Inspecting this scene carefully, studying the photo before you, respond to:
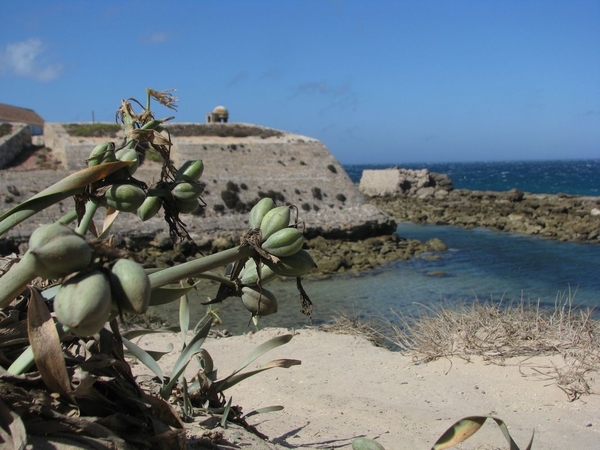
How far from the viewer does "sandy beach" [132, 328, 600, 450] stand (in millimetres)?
3729

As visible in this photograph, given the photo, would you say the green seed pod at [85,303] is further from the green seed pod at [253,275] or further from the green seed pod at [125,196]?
the green seed pod at [253,275]

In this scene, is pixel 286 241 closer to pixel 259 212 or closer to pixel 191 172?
pixel 259 212

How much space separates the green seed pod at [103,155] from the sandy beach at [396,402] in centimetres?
121

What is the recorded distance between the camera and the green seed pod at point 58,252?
1361 mm

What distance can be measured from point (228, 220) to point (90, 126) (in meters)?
14.1

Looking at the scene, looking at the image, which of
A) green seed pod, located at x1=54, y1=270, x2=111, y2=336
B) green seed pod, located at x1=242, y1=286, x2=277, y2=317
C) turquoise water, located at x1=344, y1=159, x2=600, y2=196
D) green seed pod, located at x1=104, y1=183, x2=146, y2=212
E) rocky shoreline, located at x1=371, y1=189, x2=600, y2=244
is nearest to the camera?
green seed pod, located at x1=54, y1=270, x2=111, y2=336

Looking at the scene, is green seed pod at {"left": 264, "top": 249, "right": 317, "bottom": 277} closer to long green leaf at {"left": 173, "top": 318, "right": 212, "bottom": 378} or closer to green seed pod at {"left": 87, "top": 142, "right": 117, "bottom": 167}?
green seed pod at {"left": 87, "top": 142, "right": 117, "bottom": 167}

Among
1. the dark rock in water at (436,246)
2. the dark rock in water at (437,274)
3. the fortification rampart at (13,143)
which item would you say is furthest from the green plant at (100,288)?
the fortification rampart at (13,143)

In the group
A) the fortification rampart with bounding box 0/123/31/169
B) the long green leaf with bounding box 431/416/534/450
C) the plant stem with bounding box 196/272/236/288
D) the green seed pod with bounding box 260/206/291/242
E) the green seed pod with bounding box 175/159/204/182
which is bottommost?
the long green leaf with bounding box 431/416/534/450

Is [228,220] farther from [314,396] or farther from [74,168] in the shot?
[314,396]

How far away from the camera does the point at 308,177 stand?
3294 centimetres

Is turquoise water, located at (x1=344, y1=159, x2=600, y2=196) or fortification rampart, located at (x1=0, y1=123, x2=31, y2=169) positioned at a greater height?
fortification rampart, located at (x1=0, y1=123, x2=31, y2=169)

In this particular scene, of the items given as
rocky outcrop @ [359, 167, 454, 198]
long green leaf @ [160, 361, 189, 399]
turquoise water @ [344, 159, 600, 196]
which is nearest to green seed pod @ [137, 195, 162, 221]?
long green leaf @ [160, 361, 189, 399]

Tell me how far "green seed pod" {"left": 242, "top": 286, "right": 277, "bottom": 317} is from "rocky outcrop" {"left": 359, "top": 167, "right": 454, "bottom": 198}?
47531 millimetres
